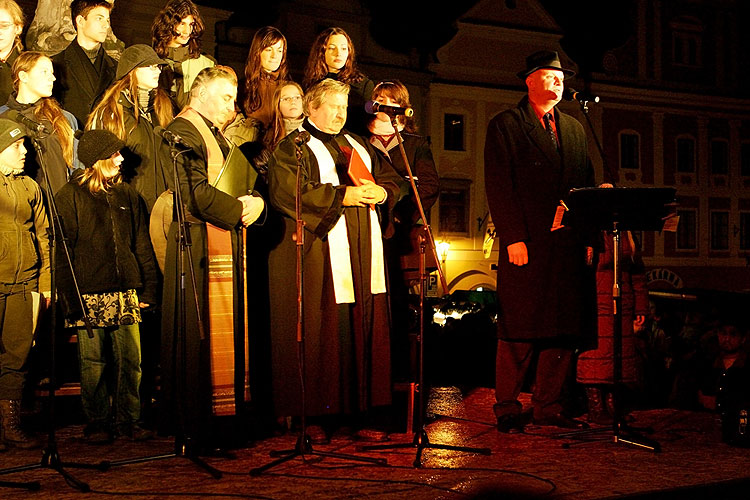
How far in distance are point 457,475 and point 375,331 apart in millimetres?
1318

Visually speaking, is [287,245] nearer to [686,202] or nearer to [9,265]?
[9,265]

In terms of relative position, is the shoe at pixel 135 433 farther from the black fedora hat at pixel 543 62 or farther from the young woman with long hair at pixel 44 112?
the black fedora hat at pixel 543 62

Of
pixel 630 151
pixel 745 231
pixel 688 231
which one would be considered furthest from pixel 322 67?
pixel 745 231

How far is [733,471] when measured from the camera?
506 centimetres

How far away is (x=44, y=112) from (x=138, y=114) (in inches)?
25.6

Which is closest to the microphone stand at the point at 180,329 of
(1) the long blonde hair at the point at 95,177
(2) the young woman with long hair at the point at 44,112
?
(1) the long blonde hair at the point at 95,177

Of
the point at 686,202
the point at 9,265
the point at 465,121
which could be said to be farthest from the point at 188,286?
the point at 686,202

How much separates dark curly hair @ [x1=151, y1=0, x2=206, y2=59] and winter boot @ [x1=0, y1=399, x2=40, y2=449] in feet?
9.12

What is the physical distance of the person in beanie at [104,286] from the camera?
230 inches

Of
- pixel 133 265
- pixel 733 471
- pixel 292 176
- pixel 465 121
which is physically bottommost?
pixel 733 471

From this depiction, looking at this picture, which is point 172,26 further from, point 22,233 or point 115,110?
point 22,233

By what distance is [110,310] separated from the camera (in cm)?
589

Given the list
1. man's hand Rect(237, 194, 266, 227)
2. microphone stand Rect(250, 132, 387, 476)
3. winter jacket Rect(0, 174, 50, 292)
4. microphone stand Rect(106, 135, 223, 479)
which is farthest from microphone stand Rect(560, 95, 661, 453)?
winter jacket Rect(0, 174, 50, 292)

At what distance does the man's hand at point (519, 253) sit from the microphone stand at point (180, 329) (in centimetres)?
217
